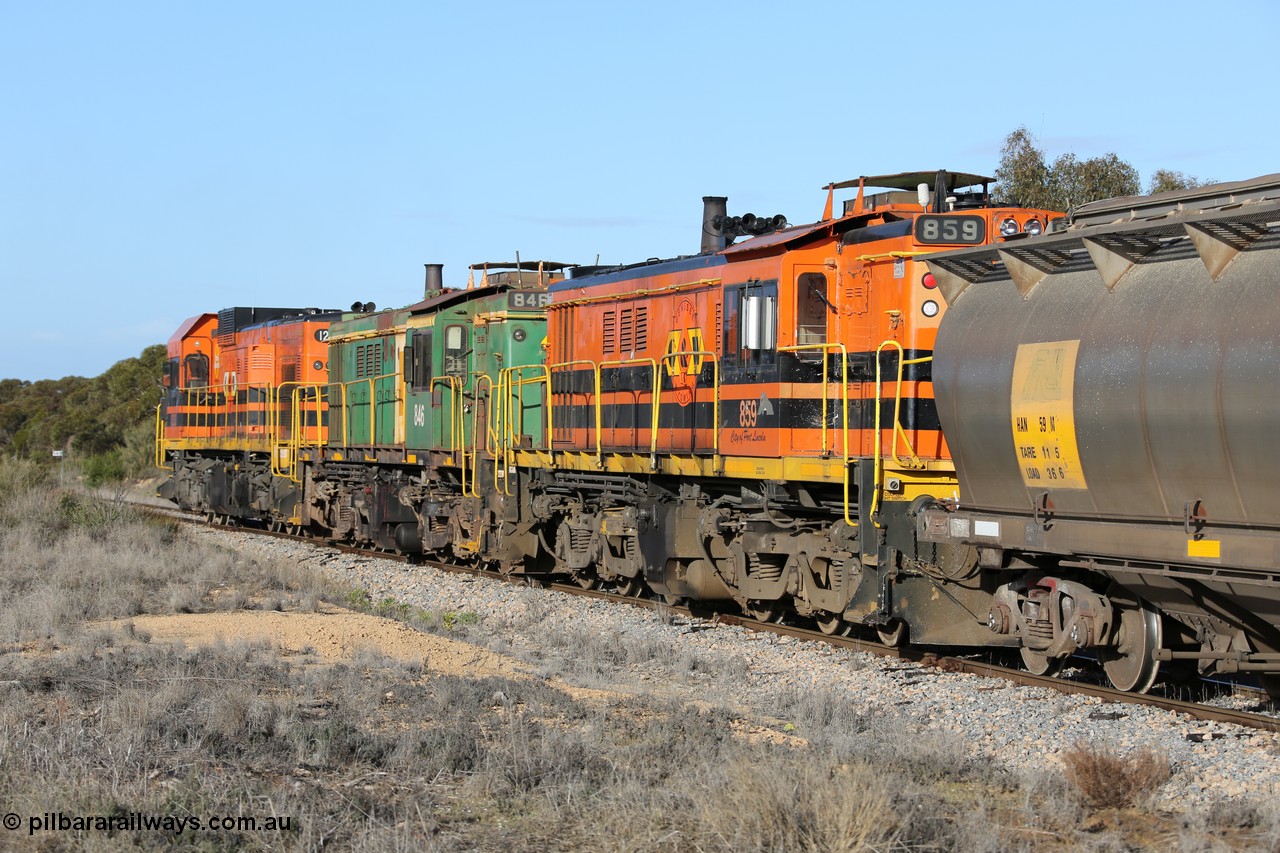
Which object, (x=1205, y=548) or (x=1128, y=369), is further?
(x=1128, y=369)

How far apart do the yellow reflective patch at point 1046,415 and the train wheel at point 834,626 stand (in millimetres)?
4047

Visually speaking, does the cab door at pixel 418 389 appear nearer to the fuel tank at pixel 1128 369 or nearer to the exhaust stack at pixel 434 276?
the exhaust stack at pixel 434 276

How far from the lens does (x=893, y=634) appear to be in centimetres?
1363

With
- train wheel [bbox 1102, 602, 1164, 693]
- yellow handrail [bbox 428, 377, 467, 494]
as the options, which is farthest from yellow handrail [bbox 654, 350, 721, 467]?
yellow handrail [bbox 428, 377, 467, 494]

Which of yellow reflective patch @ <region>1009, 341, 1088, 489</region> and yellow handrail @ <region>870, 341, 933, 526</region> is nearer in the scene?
yellow reflective patch @ <region>1009, 341, 1088, 489</region>

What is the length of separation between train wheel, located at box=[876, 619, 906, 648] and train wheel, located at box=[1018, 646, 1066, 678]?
1.55m

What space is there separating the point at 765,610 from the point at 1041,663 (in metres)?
4.16

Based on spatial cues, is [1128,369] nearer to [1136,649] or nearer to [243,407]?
[1136,649]

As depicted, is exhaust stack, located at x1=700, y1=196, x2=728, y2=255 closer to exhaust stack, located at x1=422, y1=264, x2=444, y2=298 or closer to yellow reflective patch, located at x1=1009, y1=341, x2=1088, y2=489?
yellow reflective patch, located at x1=1009, y1=341, x2=1088, y2=489

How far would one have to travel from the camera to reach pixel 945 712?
35.6 ft

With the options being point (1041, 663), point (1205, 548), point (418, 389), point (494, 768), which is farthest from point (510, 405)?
point (1205, 548)

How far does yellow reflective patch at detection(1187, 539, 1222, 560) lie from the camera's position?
9.07m

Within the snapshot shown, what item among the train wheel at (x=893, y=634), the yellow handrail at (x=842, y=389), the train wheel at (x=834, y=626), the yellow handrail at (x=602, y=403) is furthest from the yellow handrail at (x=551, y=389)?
the train wheel at (x=893, y=634)

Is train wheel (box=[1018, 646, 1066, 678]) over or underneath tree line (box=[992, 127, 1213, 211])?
underneath
